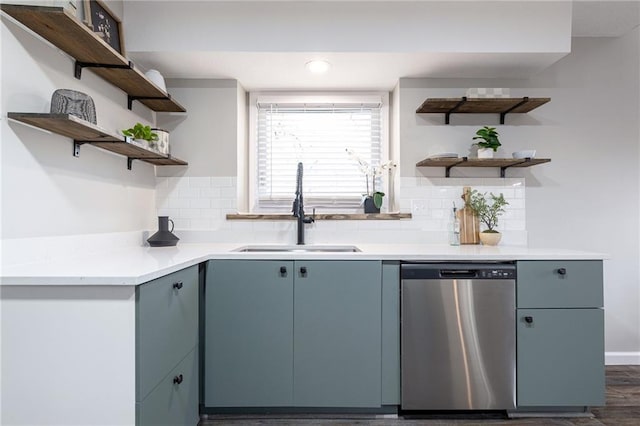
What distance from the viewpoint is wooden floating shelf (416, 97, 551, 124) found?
244cm

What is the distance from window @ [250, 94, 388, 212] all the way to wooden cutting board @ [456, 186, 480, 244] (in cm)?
61

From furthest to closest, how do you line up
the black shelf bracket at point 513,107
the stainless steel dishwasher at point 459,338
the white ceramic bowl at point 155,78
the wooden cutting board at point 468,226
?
the wooden cutting board at point 468,226 → the black shelf bracket at point 513,107 → the white ceramic bowl at point 155,78 → the stainless steel dishwasher at point 459,338

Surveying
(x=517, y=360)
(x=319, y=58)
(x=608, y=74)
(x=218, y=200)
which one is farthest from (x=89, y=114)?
(x=608, y=74)

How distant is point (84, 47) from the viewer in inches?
67.0

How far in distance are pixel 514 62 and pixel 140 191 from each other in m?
2.52

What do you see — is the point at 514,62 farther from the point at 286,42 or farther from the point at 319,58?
the point at 286,42

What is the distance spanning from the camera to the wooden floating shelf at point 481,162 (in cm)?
246

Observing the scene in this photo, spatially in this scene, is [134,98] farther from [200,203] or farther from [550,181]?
[550,181]

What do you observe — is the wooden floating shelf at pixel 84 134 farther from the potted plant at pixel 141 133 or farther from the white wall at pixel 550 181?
the white wall at pixel 550 181

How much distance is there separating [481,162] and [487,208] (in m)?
0.33

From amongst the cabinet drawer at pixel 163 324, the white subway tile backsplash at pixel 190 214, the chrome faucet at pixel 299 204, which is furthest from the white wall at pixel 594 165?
the cabinet drawer at pixel 163 324

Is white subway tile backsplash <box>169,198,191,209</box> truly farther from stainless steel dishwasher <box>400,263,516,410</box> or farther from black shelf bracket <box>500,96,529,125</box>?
black shelf bracket <box>500,96,529,125</box>

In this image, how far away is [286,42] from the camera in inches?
90.9

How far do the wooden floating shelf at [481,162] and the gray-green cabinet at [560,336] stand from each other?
2.41ft
